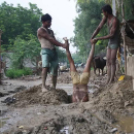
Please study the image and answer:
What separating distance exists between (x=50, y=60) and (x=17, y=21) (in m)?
25.3

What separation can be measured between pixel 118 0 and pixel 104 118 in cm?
501

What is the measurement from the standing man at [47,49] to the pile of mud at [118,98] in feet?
4.14

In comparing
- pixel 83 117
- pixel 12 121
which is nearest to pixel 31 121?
pixel 12 121

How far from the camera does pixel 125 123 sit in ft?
7.30

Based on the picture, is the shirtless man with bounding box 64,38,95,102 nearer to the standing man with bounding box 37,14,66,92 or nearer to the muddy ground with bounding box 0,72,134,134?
the muddy ground with bounding box 0,72,134,134

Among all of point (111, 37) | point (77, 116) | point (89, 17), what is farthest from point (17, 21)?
point (77, 116)

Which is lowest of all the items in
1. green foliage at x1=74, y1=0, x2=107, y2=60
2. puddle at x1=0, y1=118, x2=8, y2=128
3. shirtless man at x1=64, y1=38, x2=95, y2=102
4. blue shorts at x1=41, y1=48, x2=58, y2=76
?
puddle at x1=0, y1=118, x2=8, y2=128

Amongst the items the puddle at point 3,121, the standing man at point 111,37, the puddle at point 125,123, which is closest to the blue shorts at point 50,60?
the standing man at point 111,37

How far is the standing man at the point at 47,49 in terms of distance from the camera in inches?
144

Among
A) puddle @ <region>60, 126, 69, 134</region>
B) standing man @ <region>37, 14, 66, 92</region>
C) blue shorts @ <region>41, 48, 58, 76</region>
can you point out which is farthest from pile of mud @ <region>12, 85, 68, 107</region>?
puddle @ <region>60, 126, 69, 134</region>

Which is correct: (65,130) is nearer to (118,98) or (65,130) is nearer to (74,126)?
(74,126)

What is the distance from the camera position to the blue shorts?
12.2 ft

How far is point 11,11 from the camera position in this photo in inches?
1134

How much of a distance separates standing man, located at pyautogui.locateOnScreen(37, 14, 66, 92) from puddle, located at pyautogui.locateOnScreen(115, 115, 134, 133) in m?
1.72
